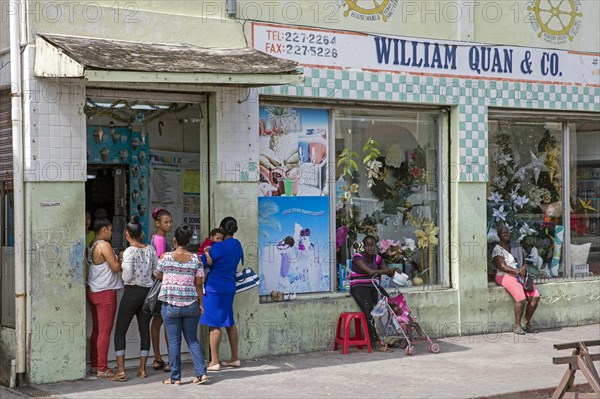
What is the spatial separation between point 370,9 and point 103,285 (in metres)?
5.02

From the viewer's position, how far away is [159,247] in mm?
10125

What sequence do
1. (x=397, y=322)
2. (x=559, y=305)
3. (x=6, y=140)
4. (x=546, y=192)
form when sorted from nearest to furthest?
1. (x=6, y=140)
2. (x=397, y=322)
3. (x=559, y=305)
4. (x=546, y=192)

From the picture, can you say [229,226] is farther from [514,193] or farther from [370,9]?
[514,193]

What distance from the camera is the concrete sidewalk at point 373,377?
30.3 feet

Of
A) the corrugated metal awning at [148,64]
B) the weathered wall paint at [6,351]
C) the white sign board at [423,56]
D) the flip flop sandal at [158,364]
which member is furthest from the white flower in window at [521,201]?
the weathered wall paint at [6,351]

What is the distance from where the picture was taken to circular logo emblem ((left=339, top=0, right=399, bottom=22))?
38.7 ft

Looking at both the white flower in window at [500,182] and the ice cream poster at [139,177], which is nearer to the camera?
the ice cream poster at [139,177]

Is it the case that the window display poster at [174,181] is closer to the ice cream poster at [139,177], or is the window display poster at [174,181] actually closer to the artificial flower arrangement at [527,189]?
the ice cream poster at [139,177]

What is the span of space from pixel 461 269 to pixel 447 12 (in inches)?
139

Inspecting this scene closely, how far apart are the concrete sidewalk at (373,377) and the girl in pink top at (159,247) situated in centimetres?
16

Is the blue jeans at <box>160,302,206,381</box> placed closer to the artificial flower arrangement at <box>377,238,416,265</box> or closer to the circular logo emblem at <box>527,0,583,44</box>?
the artificial flower arrangement at <box>377,238,416,265</box>

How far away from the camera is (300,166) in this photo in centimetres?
1164

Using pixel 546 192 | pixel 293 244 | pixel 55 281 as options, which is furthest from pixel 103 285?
pixel 546 192

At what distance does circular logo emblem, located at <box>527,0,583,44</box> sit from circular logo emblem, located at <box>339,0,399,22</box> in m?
2.51
